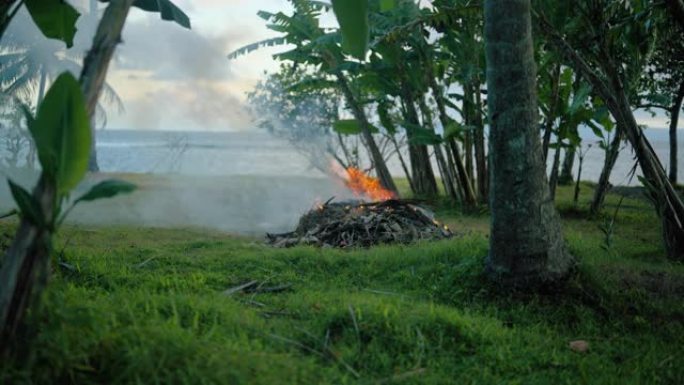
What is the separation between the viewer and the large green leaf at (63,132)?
2072mm

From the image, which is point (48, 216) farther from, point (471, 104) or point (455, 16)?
point (471, 104)

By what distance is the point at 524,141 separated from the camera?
4.02m

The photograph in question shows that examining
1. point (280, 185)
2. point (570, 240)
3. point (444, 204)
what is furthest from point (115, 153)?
point (570, 240)

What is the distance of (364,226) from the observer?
7199 mm

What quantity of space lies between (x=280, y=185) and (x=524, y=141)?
37.2ft

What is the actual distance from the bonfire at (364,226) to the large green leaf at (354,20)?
14.3ft

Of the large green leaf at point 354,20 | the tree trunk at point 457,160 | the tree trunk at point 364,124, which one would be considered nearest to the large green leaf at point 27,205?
the large green leaf at point 354,20

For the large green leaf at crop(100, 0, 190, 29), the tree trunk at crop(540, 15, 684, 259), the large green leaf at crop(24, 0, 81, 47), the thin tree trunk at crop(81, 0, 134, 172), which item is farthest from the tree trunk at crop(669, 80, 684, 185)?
the thin tree trunk at crop(81, 0, 134, 172)

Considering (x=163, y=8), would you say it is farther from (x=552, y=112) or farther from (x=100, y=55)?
(x=552, y=112)

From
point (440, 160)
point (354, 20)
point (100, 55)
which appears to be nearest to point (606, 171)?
point (440, 160)

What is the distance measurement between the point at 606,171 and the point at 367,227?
426cm

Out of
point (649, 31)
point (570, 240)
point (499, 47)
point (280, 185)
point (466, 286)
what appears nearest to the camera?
point (499, 47)

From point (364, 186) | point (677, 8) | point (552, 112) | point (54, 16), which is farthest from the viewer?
point (364, 186)

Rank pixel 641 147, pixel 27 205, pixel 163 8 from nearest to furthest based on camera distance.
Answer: pixel 27 205
pixel 163 8
pixel 641 147
